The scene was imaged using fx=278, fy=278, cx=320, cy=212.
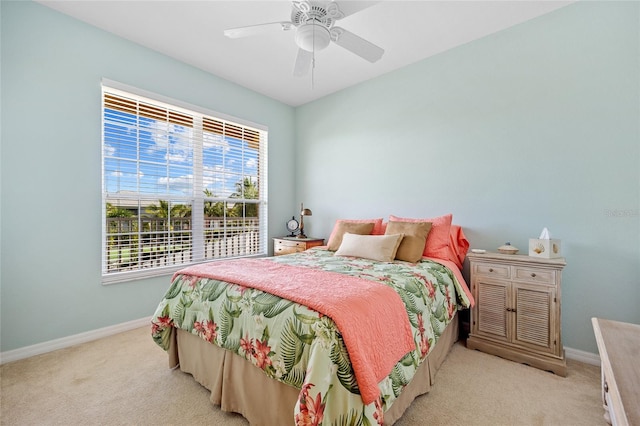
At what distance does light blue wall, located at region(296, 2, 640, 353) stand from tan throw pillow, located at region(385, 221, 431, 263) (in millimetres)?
535

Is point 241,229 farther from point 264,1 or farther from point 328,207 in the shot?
point 264,1

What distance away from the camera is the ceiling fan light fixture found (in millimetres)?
1959

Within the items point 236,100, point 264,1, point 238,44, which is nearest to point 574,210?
point 264,1

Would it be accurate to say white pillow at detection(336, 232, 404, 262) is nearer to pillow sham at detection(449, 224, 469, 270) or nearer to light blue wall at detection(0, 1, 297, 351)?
pillow sham at detection(449, 224, 469, 270)

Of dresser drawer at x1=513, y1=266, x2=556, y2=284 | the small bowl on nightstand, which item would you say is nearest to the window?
the small bowl on nightstand

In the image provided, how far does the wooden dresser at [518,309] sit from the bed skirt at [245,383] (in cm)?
57

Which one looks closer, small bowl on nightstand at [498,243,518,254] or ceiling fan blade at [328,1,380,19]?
ceiling fan blade at [328,1,380,19]

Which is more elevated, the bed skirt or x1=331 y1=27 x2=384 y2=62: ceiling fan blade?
x1=331 y1=27 x2=384 y2=62: ceiling fan blade

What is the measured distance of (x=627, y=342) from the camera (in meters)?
1.20

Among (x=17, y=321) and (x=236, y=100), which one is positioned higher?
(x=236, y=100)

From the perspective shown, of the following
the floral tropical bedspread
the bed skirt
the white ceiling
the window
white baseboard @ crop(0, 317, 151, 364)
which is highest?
the white ceiling

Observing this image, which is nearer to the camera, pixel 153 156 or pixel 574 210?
pixel 574 210

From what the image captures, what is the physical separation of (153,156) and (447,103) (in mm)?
3246

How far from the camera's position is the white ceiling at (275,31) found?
2322 millimetres
